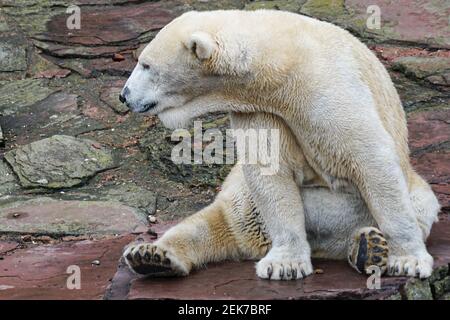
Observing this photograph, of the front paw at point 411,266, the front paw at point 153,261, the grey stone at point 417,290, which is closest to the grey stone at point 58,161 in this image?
the front paw at point 153,261

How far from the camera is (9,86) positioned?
785 centimetres

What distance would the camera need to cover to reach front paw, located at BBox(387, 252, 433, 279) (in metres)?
4.49

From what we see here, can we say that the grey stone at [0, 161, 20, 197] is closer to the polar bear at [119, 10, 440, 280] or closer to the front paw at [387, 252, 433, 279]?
the polar bear at [119, 10, 440, 280]

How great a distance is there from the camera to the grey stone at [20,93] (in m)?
7.60

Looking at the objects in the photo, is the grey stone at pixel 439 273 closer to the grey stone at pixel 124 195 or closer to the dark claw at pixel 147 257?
the dark claw at pixel 147 257

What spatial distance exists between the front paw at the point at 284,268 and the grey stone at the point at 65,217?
57.9 inches

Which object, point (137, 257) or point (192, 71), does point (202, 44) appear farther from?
point (137, 257)

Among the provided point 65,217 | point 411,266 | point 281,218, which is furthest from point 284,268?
point 65,217

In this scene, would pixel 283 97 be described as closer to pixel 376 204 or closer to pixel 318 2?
pixel 376 204

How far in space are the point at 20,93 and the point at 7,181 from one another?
4.23 feet

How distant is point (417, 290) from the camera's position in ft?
14.7

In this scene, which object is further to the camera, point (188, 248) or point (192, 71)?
point (188, 248)

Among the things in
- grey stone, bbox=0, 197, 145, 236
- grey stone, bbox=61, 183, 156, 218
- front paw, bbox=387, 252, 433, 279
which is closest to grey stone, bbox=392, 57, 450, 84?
grey stone, bbox=61, 183, 156, 218
